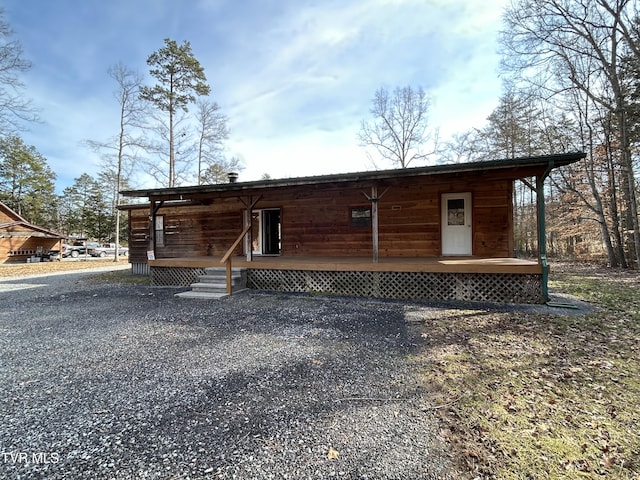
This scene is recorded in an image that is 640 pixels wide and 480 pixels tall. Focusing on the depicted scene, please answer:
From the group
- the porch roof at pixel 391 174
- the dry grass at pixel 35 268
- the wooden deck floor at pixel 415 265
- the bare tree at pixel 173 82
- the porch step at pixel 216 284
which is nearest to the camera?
the porch roof at pixel 391 174

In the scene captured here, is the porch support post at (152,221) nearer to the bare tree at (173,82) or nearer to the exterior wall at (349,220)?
the exterior wall at (349,220)

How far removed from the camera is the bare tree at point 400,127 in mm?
21453

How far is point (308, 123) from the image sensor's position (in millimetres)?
18938

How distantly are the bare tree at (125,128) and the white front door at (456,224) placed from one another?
20.3 meters

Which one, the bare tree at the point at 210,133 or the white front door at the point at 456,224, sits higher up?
the bare tree at the point at 210,133

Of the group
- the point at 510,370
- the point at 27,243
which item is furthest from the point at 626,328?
the point at 27,243

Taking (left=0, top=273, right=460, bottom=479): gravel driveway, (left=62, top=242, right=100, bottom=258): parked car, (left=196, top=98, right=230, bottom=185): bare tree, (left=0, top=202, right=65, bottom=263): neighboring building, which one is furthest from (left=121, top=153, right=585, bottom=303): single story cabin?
(left=62, top=242, right=100, bottom=258): parked car

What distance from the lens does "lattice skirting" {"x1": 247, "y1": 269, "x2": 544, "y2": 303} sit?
20.8ft

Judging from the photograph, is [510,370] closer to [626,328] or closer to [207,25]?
[626,328]

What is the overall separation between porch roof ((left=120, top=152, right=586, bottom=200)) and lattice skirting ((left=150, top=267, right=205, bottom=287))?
7.44ft

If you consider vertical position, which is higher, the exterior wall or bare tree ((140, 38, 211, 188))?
bare tree ((140, 38, 211, 188))

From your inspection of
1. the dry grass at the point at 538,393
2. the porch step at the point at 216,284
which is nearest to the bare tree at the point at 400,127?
the porch step at the point at 216,284

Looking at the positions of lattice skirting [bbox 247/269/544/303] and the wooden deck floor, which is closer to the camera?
the wooden deck floor

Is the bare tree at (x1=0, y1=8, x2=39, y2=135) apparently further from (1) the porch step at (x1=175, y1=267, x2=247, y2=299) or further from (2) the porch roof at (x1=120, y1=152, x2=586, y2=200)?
(1) the porch step at (x1=175, y1=267, x2=247, y2=299)
